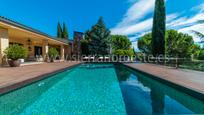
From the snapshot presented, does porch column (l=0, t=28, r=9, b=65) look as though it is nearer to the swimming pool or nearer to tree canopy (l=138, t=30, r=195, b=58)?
the swimming pool

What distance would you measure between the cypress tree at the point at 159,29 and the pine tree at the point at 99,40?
33.5ft

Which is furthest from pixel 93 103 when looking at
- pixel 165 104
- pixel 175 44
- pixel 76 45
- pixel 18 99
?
pixel 175 44

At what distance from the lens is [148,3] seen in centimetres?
2005

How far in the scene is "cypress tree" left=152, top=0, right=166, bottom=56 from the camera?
16500 millimetres

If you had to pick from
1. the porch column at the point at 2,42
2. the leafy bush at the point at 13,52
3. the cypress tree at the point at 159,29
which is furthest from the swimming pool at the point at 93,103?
the cypress tree at the point at 159,29

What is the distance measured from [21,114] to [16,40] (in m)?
16.5

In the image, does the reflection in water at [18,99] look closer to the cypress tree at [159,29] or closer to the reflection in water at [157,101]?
the reflection in water at [157,101]

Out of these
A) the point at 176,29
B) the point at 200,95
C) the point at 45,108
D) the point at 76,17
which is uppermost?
the point at 76,17

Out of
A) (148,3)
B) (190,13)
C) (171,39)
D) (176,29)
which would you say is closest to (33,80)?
(148,3)

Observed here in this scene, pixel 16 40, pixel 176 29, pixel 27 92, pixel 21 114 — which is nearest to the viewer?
pixel 21 114

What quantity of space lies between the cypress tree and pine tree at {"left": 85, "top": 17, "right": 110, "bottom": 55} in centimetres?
1021

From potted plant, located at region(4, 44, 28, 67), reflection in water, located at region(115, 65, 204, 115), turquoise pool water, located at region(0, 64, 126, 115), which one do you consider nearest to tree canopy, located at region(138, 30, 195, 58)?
potted plant, located at region(4, 44, 28, 67)

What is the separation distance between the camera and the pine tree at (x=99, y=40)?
25.9m

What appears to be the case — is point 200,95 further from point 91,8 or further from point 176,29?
point 176,29
